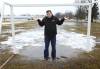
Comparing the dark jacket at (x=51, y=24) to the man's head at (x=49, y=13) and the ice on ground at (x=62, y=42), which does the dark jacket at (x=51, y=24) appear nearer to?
the man's head at (x=49, y=13)

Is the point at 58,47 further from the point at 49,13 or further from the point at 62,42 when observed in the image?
the point at 49,13

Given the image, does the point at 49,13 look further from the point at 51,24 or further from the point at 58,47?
the point at 58,47

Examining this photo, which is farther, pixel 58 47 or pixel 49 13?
pixel 58 47

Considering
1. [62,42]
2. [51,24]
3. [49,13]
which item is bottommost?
[62,42]

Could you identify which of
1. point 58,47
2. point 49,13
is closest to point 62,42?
point 58,47

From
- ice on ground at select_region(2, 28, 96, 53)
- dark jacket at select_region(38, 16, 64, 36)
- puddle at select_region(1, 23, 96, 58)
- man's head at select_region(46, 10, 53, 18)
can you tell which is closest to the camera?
man's head at select_region(46, 10, 53, 18)

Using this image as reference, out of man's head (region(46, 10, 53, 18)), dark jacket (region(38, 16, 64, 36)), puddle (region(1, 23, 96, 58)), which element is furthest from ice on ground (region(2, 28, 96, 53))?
man's head (region(46, 10, 53, 18))

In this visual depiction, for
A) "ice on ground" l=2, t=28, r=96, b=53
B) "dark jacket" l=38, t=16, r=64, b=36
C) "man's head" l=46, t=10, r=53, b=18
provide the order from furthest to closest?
"ice on ground" l=2, t=28, r=96, b=53
"dark jacket" l=38, t=16, r=64, b=36
"man's head" l=46, t=10, r=53, b=18

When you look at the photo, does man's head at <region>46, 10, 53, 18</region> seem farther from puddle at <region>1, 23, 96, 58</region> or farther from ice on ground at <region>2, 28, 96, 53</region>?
ice on ground at <region>2, 28, 96, 53</region>

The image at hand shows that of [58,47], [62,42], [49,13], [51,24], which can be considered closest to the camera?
[49,13]

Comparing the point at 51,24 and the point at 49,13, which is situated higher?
the point at 49,13

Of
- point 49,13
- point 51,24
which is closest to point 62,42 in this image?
point 51,24

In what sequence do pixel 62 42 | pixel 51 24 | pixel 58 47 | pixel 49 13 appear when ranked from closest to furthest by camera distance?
Result: pixel 49 13 < pixel 51 24 < pixel 58 47 < pixel 62 42

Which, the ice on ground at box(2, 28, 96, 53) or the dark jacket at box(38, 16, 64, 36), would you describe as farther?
the ice on ground at box(2, 28, 96, 53)
